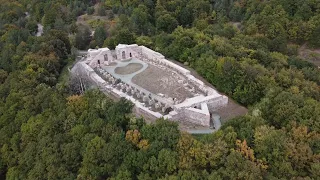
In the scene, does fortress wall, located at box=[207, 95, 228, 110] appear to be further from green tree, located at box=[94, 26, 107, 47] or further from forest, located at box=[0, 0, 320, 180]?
green tree, located at box=[94, 26, 107, 47]

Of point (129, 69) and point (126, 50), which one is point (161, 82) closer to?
point (129, 69)

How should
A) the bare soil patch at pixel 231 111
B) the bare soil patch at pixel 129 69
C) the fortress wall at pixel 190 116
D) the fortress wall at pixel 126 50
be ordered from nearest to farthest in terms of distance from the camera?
1. the fortress wall at pixel 190 116
2. the bare soil patch at pixel 231 111
3. the bare soil patch at pixel 129 69
4. the fortress wall at pixel 126 50

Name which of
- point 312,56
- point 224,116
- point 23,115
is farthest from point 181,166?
point 312,56

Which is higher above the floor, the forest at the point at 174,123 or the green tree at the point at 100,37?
the forest at the point at 174,123

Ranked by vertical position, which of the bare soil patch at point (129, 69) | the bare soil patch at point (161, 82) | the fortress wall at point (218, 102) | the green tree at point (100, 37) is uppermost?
the fortress wall at point (218, 102)

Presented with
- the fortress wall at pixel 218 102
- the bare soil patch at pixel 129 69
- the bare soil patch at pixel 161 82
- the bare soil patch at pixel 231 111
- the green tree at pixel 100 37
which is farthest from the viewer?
the green tree at pixel 100 37

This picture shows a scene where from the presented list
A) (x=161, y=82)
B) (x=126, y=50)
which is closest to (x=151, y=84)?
(x=161, y=82)

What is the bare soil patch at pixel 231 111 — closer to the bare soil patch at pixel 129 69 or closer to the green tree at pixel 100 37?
the bare soil patch at pixel 129 69

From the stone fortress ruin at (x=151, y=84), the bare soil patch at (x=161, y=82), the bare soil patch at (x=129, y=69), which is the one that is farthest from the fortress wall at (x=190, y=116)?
the bare soil patch at (x=129, y=69)
